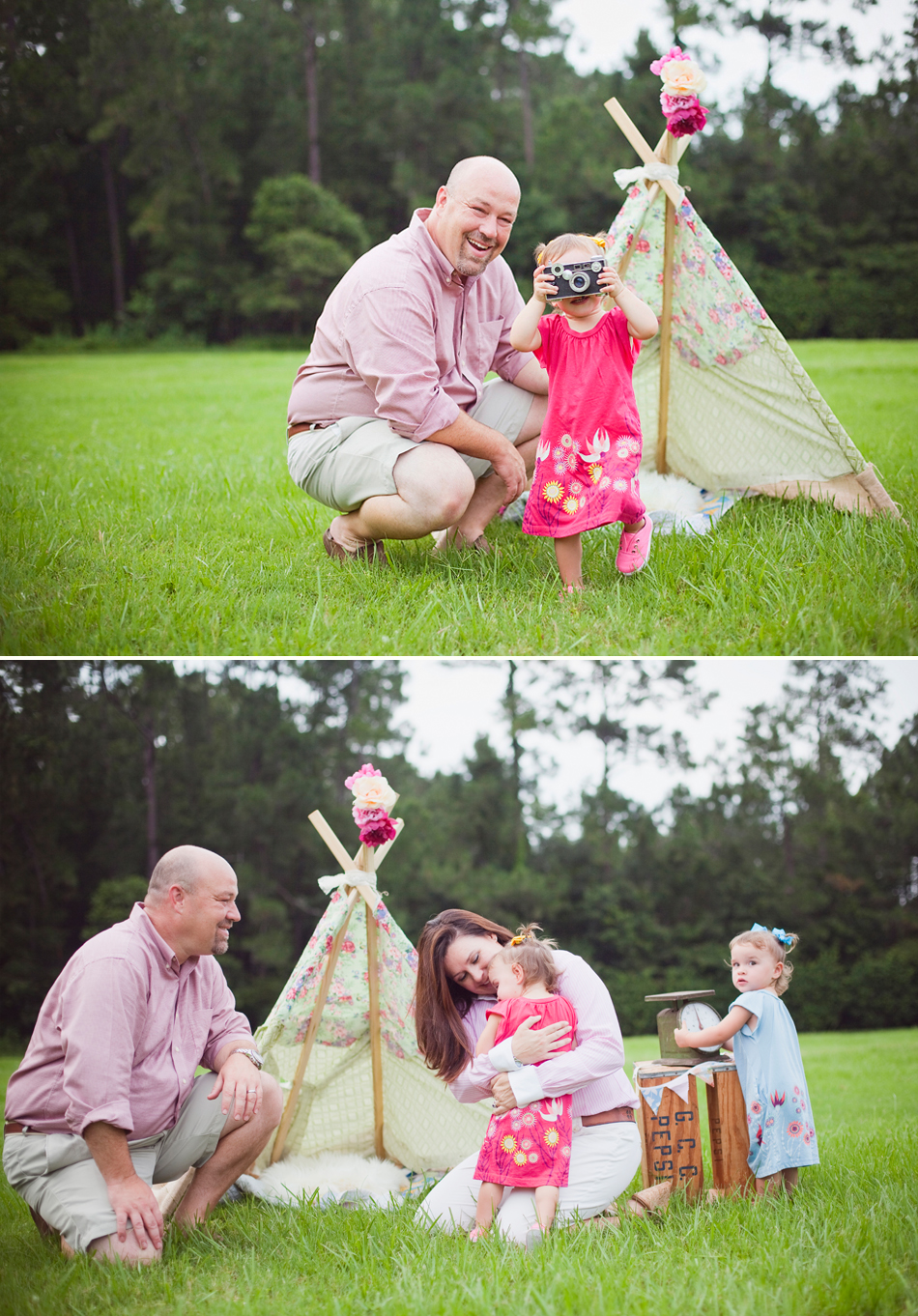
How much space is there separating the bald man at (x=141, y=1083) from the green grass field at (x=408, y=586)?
0.94 meters

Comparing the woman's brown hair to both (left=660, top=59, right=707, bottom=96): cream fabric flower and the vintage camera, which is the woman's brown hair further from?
(left=660, top=59, right=707, bottom=96): cream fabric flower

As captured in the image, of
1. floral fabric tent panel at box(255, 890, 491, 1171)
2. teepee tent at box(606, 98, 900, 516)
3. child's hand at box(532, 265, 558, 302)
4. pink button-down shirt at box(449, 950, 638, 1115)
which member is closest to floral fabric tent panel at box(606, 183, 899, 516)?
teepee tent at box(606, 98, 900, 516)

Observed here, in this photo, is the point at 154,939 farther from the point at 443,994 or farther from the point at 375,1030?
the point at 375,1030

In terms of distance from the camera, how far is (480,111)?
80.8 ft

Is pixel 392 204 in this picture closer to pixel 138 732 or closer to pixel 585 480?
pixel 138 732

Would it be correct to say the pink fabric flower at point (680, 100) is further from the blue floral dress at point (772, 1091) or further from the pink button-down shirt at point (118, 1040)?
the pink button-down shirt at point (118, 1040)

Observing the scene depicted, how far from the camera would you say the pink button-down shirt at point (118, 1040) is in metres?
2.51

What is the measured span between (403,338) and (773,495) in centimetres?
186

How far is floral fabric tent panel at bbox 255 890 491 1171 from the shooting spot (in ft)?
11.7

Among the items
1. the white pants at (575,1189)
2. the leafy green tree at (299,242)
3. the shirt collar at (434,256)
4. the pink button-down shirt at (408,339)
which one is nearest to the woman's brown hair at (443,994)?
the white pants at (575,1189)

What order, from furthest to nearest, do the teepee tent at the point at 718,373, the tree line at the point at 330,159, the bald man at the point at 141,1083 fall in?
the tree line at the point at 330,159 < the teepee tent at the point at 718,373 < the bald man at the point at 141,1083

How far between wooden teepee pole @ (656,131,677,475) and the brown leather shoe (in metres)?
1.55

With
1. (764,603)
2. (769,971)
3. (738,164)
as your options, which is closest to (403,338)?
(764,603)

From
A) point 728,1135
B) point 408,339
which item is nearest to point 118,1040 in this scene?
point 728,1135
